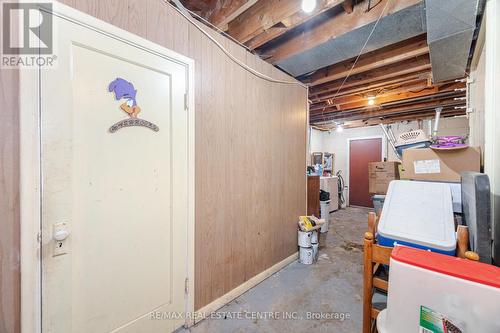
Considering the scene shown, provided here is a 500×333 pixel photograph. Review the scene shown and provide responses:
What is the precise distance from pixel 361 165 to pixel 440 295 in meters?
5.91

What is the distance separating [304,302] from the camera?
1969mm

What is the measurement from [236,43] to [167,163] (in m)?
1.37

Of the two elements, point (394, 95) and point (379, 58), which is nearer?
point (379, 58)

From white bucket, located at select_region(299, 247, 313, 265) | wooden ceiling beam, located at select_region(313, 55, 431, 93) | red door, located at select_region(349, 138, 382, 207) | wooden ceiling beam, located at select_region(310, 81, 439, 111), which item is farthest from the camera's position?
red door, located at select_region(349, 138, 382, 207)

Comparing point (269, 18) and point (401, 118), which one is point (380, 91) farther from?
point (269, 18)

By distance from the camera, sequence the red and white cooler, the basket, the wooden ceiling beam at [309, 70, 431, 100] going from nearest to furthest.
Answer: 1. the red and white cooler
2. the basket
3. the wooden ceiling beam at [309, 70, 431, 100]

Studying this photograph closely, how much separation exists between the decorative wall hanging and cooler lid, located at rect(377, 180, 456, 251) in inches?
64.1

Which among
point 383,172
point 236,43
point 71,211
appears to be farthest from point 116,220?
point 383,172

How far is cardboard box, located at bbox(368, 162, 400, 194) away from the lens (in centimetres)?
346

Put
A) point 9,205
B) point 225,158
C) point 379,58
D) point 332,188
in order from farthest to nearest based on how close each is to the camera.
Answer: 1. point 332,188
2. point 379,58
3. point 225,158
4. point 9,205

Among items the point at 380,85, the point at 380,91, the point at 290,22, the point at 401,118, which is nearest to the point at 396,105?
the point at 380,91

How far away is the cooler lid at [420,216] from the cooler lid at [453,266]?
1.07 feet

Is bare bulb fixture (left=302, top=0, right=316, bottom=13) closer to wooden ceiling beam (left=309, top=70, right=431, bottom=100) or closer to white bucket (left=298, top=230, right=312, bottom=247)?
wooden ceiling beam (left=309, top=70, right=431, bottom=100)

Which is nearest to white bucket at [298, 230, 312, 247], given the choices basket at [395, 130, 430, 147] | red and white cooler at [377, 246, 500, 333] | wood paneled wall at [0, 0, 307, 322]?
wood paneled wall at [0, 0, 307, 322]
